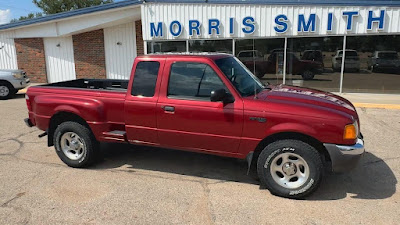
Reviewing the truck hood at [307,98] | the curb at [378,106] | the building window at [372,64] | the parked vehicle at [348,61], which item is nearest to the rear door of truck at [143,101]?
the truck hood at [307,98]

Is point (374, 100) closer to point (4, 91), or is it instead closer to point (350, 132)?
point (350, 132)

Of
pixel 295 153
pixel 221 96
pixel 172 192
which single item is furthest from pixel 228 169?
pixel 221 96

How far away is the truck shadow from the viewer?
4.24m

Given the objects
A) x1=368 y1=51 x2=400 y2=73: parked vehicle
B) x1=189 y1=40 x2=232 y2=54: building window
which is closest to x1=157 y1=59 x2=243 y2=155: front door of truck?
x1=189 y1=40 x2=232 y2=54: building window

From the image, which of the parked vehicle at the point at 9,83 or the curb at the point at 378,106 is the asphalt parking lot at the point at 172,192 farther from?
the parked vehicle at the point at 9,83

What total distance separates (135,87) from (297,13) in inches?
376

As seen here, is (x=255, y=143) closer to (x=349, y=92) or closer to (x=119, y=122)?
(x=119, y=122)

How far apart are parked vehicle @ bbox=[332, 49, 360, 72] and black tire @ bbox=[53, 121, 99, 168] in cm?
1060

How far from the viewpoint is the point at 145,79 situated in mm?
4676

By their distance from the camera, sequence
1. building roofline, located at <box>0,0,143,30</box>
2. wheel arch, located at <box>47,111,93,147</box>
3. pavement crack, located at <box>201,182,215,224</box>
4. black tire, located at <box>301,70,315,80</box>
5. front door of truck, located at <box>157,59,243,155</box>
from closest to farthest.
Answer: pavement crack, located at <box>201,182,215,224</box> → front door of truck, located at <box>157,59,243,155</box> → wheel arch, located at <box>47,111,93,147</box> → black tire, located at <box>301,70,315,80</box> → building roofline, located at <box>0,0,143,30</box>

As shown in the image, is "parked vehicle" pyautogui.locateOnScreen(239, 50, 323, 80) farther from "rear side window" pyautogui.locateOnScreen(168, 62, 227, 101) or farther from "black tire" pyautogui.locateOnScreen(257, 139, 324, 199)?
"black tire" pyautogui.locateOnScreen(257, 139, 324, 199)

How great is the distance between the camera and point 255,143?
413cm

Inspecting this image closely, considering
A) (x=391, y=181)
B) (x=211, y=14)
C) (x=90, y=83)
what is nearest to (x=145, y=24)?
(x=211, y=14)

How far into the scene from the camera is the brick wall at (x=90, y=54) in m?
16.3
